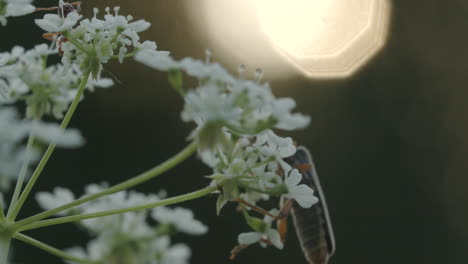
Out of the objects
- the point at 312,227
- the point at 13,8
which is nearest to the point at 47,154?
the point at 13,8

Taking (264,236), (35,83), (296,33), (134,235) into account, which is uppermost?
(296,33)

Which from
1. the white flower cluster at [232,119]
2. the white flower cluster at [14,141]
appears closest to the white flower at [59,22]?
the white flower cluster at [232,119]

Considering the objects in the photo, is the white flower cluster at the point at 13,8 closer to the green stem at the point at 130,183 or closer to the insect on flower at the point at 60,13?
the insect on flower at the point at 60,13

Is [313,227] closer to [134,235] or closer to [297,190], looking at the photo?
[297,190]

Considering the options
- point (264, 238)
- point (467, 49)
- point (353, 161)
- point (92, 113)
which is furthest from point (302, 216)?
point (467, 49)

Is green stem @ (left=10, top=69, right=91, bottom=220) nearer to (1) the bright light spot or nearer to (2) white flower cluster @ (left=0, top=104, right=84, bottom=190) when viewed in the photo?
(2) white flower cluster @ (left=0, top=104, right=84, bottom=190)
